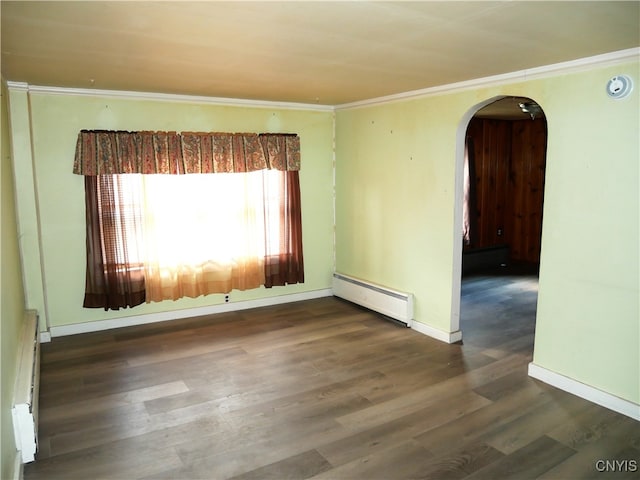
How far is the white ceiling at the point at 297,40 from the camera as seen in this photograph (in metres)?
2.12

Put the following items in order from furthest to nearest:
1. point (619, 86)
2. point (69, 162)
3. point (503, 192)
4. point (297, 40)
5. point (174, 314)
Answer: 1. point (503, 192)
2. point (174, 314)
3. point (69, 162)
4. point (619, 86)
5. point (297, 40)

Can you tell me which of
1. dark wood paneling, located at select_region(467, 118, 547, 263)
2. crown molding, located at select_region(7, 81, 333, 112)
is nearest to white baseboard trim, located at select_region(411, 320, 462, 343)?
crown molding, located at select_region(7, 81, 333, 112)

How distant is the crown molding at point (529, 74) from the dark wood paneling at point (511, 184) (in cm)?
334

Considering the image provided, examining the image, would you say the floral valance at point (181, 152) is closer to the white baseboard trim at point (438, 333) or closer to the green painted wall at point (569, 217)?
the green painted wall at point (569, 217)

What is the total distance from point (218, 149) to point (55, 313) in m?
2.23

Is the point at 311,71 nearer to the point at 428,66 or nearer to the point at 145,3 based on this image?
the point at 428,66

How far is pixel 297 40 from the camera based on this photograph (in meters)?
2.59

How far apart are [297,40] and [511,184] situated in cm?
629

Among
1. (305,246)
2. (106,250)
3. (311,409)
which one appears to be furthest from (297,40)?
(305,246)

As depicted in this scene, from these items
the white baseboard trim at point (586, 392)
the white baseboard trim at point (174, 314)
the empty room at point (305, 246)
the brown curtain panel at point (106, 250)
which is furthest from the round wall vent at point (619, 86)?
the brown curtain panel at point (106, 250)

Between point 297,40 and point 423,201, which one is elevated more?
point 297,40

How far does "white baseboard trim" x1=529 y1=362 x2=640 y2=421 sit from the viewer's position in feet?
10.1

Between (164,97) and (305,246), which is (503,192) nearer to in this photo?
(305,246)

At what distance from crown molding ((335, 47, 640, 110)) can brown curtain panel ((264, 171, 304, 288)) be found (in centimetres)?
133
